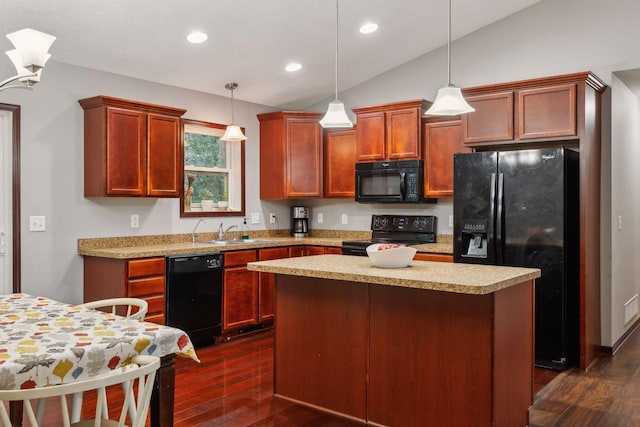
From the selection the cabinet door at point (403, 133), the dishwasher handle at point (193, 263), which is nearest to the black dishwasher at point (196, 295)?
the dishwasher handle at point (193, 263)

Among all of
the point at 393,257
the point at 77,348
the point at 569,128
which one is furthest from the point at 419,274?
the point at 569,128

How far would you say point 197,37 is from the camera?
4098 millimetres

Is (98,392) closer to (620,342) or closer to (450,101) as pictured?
(450,101)

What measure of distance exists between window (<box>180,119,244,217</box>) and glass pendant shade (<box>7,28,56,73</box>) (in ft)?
9.57

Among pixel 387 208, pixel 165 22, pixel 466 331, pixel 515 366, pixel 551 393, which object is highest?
pixel 165 22

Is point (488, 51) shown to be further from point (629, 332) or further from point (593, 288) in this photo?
point (629, 332)

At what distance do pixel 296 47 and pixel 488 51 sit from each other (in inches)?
69.6

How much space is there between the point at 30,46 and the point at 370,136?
3.59m

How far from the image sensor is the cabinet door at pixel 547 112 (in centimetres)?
401

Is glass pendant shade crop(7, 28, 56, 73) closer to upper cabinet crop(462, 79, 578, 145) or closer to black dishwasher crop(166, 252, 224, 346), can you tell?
black dishwasher crop(166, 252, 224, 346)

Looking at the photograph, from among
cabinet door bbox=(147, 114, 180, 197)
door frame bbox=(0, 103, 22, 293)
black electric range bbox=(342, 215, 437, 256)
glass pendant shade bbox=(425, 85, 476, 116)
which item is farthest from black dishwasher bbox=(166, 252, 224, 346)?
glass pendant shade bbox=(425, 85, 476, 116)

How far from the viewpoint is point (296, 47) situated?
463 centimetres

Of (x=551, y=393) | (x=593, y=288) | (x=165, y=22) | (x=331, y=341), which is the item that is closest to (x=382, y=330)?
(x=331, y=341)

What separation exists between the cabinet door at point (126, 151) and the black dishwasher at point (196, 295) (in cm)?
68
